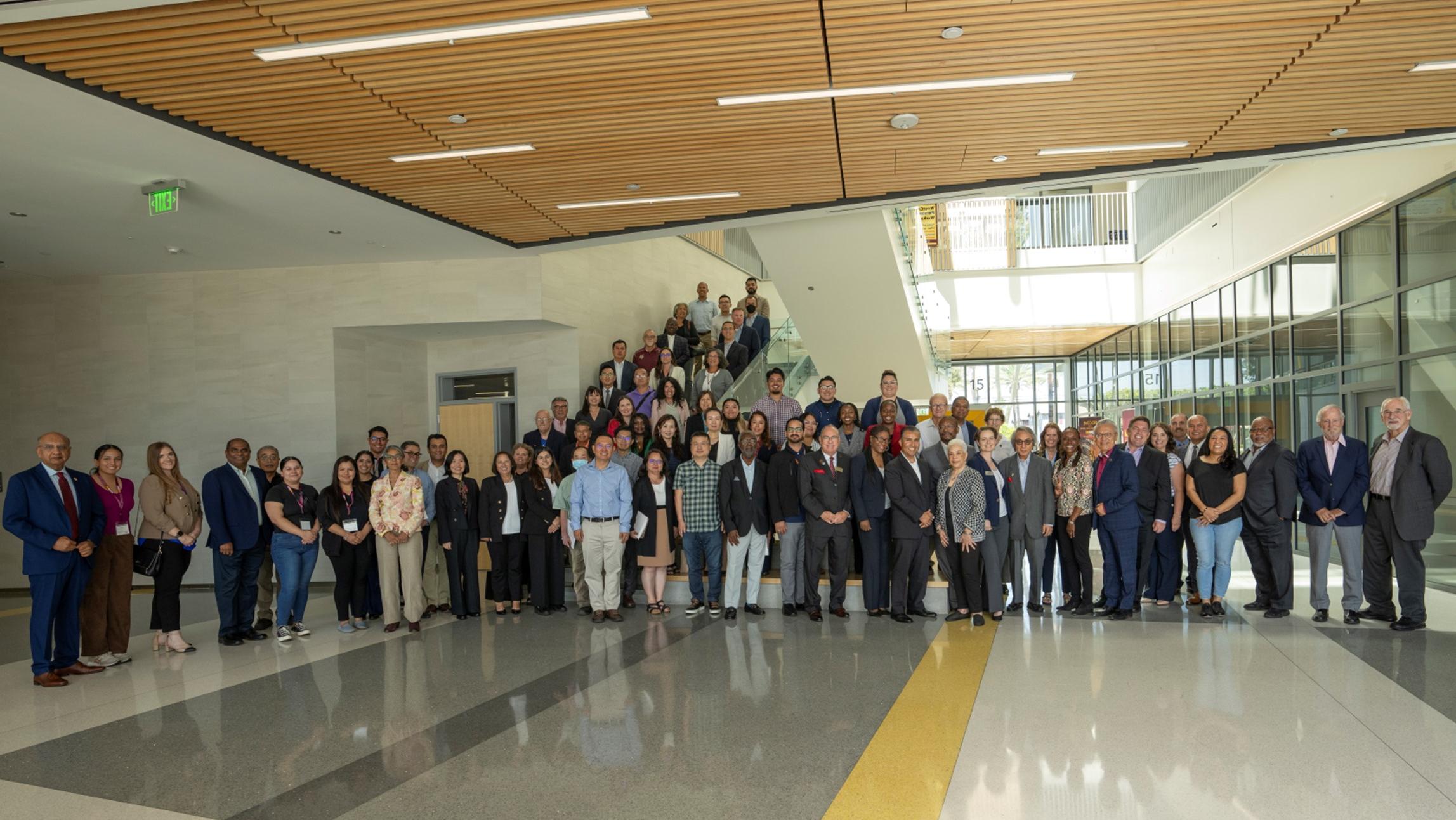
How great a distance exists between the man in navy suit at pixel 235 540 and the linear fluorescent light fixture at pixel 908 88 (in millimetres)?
5141

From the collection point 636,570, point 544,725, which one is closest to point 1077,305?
→ point 636,570

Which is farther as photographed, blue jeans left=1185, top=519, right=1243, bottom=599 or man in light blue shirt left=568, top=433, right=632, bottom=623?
man in light blue shirt left=568, top=433, right=632, bottom=623

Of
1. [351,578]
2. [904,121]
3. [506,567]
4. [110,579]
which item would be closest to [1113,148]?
[904,121]

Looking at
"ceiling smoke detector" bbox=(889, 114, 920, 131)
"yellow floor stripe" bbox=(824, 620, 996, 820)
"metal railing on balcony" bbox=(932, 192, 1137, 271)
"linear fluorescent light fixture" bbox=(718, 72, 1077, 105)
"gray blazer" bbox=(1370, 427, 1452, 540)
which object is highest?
"metal railing on balcony" bbox=(932, 192, 1137, 271)

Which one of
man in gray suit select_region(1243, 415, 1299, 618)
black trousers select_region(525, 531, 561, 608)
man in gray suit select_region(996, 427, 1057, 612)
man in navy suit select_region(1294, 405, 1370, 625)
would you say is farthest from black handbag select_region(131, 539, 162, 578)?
man in navy suit select_region(1294, 405, 1370, 625)

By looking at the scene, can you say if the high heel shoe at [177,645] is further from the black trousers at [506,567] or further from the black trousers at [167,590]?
the black trousers at [506,567]

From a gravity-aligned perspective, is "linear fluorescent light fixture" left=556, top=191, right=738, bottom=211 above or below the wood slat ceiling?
below

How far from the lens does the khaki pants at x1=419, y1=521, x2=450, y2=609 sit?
29.1 feet

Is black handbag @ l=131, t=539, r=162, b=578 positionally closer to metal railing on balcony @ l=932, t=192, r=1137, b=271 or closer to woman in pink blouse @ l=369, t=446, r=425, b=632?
woman in pink blouse @ l=369, t=446, r=425, b=632

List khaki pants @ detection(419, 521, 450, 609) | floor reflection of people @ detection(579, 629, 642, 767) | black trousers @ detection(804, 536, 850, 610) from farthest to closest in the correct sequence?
khaki pants @ detection(419, 521, 450, 609), black trousers @ detection(804, 536, 850, 610), floor reflection of people @ detection(579, 629, 642, 767)

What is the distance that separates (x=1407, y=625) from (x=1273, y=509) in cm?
122

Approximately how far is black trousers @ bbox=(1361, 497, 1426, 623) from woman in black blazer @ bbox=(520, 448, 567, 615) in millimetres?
6828

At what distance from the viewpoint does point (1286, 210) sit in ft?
38.8

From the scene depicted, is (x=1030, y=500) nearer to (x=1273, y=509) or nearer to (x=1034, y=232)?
(x=1273, y=509)
